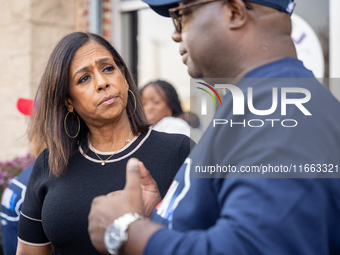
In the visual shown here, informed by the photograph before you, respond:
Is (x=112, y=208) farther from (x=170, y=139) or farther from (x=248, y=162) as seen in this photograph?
(x=170, y=139)

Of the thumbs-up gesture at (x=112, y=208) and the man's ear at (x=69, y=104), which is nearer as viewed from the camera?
the thumbs-up gesture at (x=112, y=208)

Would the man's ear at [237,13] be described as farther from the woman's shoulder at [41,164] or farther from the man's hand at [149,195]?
the woman's shoulder at [41,164]

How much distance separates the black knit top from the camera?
191 cm

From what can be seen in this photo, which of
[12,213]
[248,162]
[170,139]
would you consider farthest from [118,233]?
[12,213]

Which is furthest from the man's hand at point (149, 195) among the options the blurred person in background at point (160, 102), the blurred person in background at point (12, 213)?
the blurred person in background at point (160, 102)

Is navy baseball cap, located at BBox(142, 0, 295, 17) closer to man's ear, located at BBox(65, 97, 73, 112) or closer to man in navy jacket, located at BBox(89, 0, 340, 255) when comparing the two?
man in navy jacket, located at BBox(89, 0, 340, 255)

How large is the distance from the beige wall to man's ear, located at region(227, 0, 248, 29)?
13.9 feet

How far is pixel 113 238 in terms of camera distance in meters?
1.01

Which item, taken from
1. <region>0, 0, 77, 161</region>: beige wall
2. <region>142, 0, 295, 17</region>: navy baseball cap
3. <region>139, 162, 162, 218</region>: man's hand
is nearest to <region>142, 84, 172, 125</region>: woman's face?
<region>0, 0, 77, 161</region>: beige wall

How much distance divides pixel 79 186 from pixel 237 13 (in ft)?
4.23

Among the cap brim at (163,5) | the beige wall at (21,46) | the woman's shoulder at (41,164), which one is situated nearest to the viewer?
the cap brim at (163,5)

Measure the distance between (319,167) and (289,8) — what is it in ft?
1.66

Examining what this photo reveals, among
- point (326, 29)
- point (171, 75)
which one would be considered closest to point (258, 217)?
point (326, 29)

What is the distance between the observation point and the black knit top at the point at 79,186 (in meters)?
1.91
